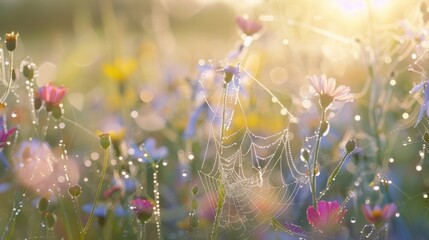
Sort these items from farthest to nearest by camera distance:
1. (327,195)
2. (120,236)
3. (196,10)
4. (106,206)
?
(196,10)
(327,195)
(120,236)
(106,206)

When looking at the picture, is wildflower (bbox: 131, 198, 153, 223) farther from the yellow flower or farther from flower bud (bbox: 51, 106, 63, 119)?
the yellow flower

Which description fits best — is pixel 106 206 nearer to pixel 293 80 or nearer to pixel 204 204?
pixel 204 204

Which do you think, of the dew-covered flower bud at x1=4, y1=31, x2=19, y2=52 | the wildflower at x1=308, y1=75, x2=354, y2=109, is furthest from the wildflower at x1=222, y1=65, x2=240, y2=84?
the dew-covered flower bud at x1=4, y1=31, x2=19, y2=52

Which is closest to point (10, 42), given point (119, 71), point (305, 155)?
point (305, 155)

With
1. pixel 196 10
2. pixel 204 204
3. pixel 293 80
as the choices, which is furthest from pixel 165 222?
pixel 196 10

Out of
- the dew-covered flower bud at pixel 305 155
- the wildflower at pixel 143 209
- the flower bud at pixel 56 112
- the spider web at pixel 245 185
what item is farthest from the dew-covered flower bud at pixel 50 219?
the dew-covered flower bud at pixel 305 155

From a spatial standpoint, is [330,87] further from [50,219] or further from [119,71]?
[119,71]
